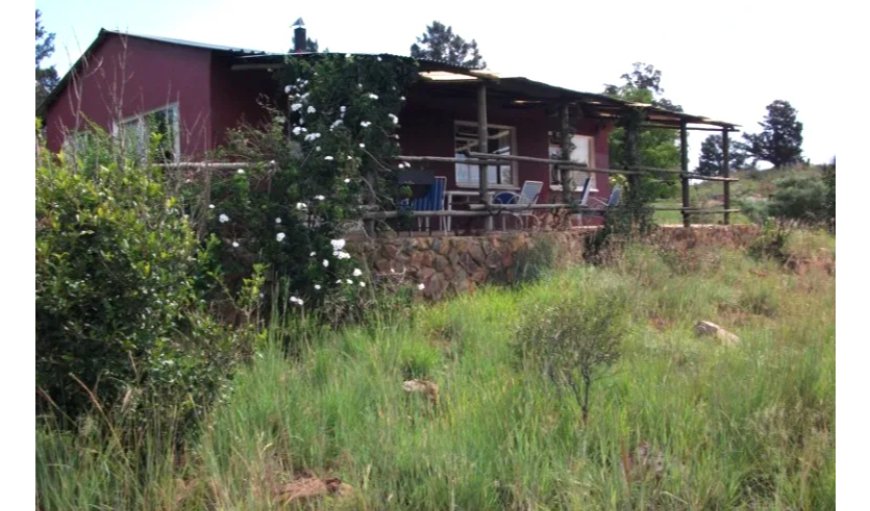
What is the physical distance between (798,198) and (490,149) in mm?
9227

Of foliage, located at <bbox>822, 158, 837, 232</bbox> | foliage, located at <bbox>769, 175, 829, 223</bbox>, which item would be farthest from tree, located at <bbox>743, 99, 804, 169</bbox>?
foliage, located at <bbox>822, 158, 837, 232</bbox>

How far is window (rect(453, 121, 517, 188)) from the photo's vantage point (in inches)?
536

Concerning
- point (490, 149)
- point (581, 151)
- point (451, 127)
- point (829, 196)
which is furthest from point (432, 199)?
point (829, 196)

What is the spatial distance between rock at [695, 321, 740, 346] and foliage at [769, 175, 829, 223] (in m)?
12.5

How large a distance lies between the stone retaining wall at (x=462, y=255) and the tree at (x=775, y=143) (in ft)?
26.5

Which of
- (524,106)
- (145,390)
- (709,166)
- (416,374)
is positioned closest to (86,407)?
(145,390)

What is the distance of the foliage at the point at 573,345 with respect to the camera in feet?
13.2

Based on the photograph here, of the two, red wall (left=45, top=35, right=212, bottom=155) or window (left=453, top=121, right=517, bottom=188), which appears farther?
window (left=453, top=121, right=517, bottom=188)

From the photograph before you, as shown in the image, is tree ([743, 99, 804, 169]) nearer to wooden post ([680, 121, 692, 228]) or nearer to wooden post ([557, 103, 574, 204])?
wooden post ([680, 121, 692, 228])

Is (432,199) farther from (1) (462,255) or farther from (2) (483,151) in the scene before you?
(1) (462,255)

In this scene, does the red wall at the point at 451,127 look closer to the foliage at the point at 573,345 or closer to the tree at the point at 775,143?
the tree at the point at 775,143

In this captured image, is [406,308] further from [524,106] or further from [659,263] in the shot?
[524,106]

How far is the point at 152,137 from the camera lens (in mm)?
3811

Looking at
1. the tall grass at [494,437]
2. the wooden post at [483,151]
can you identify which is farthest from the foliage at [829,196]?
the tall grass at [494,437]
